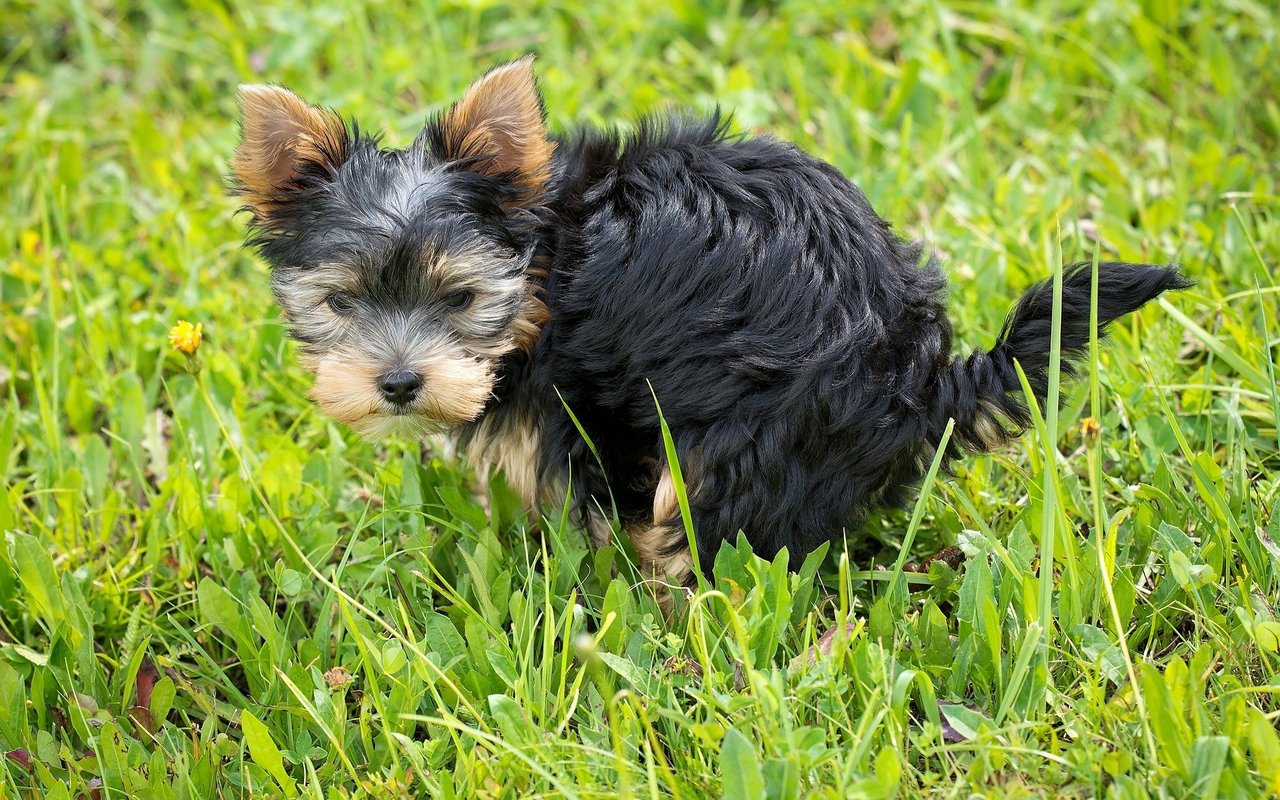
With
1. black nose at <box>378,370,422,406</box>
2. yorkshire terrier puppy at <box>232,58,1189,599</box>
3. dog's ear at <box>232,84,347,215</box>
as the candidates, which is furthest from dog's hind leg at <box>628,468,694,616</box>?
dog's ear at <box>232,84,347,215</box>

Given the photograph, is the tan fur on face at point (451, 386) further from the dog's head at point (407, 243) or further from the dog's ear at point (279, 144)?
the dog's ear at point (279, 144)

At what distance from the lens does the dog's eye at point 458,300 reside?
3133 mm

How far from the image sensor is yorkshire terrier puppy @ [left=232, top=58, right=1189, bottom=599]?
2.96 metres

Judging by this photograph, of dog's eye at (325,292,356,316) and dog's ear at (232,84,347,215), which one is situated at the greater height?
dog's ear at (232,84,347,215)

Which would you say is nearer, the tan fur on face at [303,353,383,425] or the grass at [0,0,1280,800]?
the grass at [0,0,1280,800]

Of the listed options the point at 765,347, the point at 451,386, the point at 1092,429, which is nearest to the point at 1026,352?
the point at 1092,429

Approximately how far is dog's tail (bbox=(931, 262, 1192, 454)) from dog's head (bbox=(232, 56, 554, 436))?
1158 mm

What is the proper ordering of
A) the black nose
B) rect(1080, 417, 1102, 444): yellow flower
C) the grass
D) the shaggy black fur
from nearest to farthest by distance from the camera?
the grass < rect(1080, 417, 1102, 444): yellow flower < the shaggy black fur < the black nose

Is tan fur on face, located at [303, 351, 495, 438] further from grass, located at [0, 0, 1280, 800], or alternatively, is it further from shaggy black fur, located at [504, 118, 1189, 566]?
grass, located at [0, 0, 1280, 800]

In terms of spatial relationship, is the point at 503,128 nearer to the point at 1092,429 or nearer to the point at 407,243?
the point at 407,243

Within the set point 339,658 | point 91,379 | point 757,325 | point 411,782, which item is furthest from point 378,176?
point 91,379

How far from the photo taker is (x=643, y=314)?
3062 millimetres

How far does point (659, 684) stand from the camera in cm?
283

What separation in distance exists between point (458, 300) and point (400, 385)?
28cm
